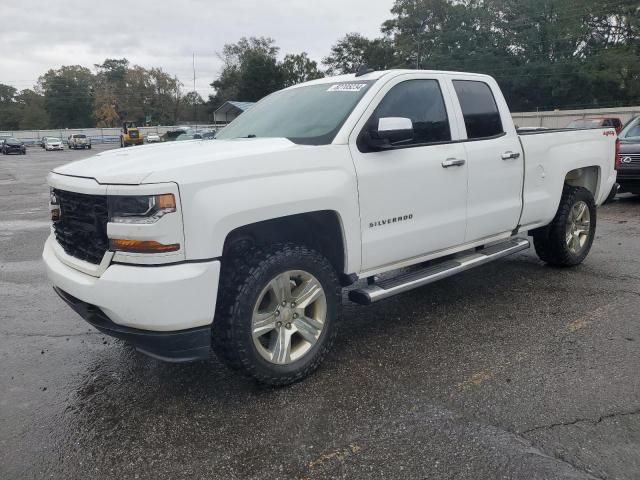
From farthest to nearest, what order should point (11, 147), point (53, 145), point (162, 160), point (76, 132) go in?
point (76, 132), point (53, 145), point (11, 147), point (162, 160)

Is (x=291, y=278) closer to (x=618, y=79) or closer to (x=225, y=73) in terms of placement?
(x=618, y=79)

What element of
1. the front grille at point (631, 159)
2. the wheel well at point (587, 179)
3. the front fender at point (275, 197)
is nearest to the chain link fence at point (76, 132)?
the front grille at point (631, 159)

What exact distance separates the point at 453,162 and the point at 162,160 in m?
2.28

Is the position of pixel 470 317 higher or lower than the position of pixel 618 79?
lower

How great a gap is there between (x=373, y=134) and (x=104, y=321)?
6.85 ft

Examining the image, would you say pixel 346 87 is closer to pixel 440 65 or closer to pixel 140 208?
pixel 140 208

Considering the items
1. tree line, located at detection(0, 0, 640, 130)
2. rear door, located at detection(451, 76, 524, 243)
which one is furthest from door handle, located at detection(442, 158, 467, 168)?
tree line, located at detection(0, 0, 640, 130)

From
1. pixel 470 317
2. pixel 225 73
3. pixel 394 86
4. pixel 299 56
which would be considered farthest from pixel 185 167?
pixel 225 73

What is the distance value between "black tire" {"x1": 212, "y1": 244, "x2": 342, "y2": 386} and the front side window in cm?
122

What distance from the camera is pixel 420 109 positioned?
4242 mm

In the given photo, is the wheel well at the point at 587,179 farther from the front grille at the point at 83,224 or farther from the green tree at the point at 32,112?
the green tree at the point at 32,112

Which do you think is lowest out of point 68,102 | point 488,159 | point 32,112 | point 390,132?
point 488,159

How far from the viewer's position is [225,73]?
9338cm

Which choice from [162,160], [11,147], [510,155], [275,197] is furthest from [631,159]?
[11,147]
